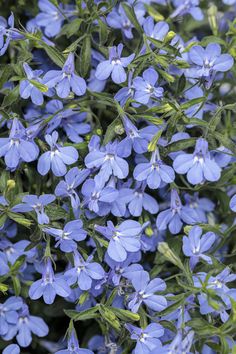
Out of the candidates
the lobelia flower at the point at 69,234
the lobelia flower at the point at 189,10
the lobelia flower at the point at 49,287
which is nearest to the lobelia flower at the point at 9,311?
the lobelia flower at the point at 49,287

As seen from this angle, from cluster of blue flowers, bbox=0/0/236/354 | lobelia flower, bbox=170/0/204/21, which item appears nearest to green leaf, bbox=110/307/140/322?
cluster of blue flowers, bbox=0/0/236/354

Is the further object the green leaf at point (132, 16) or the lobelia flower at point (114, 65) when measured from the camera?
the green leaf at point (132, 16)

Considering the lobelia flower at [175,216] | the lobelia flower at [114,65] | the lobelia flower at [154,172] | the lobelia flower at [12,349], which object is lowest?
the lobelia flower at [12,349]

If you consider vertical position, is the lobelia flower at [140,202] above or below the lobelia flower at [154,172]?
below

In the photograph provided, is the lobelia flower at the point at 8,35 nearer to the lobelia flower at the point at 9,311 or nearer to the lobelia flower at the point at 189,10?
the lobelia flower at the point at 189,10

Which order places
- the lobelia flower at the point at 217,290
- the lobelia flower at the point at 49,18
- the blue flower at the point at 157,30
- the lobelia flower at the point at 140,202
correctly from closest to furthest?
the lobelia flower at the point at 217,290, the lobelia flower at the point at 140,202, the blue flower at the point at 157,30, the lobelia flower at the point at 49,18

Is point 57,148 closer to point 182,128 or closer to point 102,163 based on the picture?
point 102,163

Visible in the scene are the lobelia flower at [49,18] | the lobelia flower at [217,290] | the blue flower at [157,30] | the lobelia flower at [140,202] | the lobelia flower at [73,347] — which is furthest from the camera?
the lobelia flower at [49,18]
